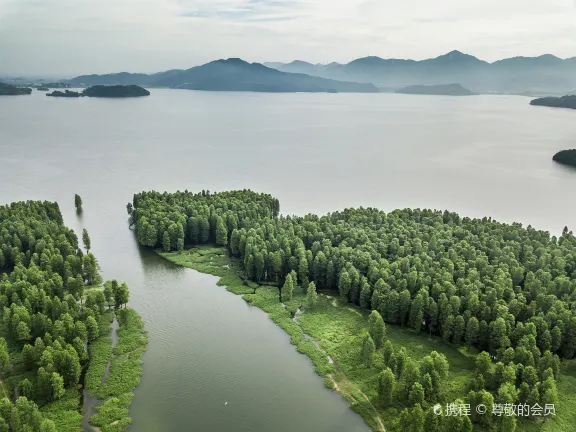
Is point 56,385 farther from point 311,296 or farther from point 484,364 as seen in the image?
point 484,364

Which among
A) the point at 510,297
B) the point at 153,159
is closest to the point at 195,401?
the point at 510,297

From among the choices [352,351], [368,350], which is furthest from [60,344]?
[368,350]

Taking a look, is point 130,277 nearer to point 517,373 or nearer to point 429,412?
point 429,412

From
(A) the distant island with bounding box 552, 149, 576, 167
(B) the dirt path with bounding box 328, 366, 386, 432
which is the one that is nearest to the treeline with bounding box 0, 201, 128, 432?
(B) the dirt path with bounding box 328, 366, 386, 432

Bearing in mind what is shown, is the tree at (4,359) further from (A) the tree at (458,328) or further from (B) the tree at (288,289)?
(A) the tree at (458,328)

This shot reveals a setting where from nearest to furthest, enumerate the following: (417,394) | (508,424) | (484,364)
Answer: (508,424)
(417,394)
(484,364)

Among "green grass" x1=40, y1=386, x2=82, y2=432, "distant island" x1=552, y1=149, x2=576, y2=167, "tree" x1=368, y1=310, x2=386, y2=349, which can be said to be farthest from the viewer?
"distant island" x1=552, y1=149, x2=576, y2=167

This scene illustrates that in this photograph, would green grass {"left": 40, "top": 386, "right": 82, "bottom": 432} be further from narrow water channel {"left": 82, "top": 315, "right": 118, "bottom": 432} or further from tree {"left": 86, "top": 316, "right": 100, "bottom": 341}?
tree {"left": 86, "top": 316, "right": 100, "bottom": 341}

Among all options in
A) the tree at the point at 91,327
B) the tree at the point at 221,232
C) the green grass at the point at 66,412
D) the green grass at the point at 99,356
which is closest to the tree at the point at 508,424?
the green grass at the point at 66,412
